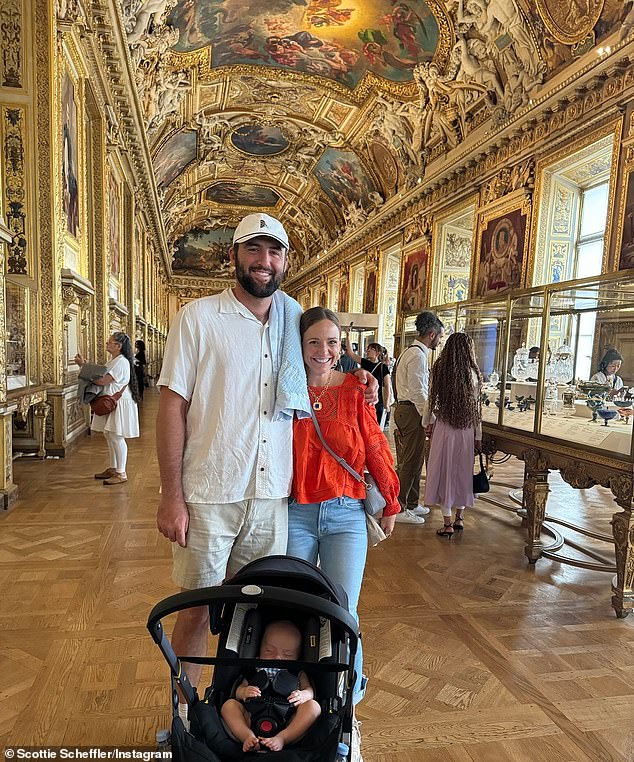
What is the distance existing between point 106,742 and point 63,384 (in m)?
6.78

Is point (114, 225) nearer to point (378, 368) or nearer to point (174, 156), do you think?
point (378, 368)

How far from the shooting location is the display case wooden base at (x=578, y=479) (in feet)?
12.4

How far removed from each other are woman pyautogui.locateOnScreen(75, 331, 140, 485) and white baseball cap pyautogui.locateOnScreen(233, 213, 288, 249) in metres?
4.99

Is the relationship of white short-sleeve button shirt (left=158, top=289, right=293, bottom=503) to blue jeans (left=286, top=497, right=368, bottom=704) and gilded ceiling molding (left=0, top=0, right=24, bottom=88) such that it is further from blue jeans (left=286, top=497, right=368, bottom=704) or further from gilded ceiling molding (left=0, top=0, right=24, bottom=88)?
gilded ceiling molding (left=0, top=0, right=24, bottom=88)

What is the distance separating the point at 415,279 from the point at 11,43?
12926 millimetres

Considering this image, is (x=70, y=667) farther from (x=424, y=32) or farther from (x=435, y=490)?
(x=424, y=32)

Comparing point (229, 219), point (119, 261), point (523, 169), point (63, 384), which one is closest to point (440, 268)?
point (523, 169)

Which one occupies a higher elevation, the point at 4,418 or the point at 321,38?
the point at 321,38

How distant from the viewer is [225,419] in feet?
6.84

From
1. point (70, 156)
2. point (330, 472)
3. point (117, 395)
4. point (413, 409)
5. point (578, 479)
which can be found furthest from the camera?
point (70, 156)

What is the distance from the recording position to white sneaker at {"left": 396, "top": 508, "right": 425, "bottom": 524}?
5707mm

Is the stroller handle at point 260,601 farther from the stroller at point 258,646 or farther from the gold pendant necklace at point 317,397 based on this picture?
the gold pendant necklace at point 317,397

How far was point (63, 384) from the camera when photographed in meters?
8.21

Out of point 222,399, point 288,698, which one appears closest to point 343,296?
point 222,399
